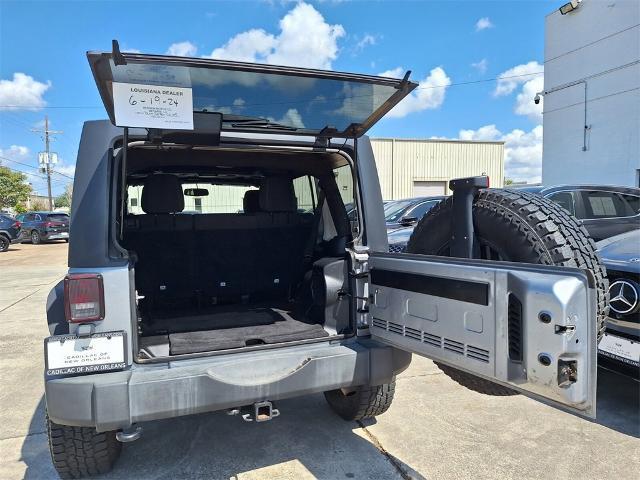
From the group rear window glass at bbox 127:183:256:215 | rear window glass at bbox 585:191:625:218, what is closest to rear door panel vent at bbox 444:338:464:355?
rear window glass at bbox 127:183:256:215

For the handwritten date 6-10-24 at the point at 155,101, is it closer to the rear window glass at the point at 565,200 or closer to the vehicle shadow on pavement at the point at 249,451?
the vehicle shadow on pavement at the point at 249,451

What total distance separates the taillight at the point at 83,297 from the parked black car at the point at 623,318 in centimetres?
317

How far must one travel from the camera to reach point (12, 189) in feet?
187

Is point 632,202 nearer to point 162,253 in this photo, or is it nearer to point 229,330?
point 229,330

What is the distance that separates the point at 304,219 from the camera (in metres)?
4.13

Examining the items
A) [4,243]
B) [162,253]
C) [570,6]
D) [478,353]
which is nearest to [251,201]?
[162,253]

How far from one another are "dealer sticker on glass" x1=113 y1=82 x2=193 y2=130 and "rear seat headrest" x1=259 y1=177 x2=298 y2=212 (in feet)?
5.23

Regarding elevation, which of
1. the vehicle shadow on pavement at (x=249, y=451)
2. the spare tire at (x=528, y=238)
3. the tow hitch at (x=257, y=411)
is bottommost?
the vehicle shadow on pavement at (x=249, y=451)

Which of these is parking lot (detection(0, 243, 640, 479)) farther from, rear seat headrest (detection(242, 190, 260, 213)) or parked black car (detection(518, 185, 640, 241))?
parked black car (detection(518, 185, 640, 241))

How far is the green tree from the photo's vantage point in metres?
55.7

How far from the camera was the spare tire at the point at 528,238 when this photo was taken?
2150 millimetres

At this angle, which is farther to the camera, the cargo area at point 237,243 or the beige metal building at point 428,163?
the beige metal building at point 428,163

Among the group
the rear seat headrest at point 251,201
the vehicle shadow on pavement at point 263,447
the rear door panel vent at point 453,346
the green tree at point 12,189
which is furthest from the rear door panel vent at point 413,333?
the green tree at point 12,189

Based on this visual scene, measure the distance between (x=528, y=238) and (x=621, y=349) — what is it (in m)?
1.53
